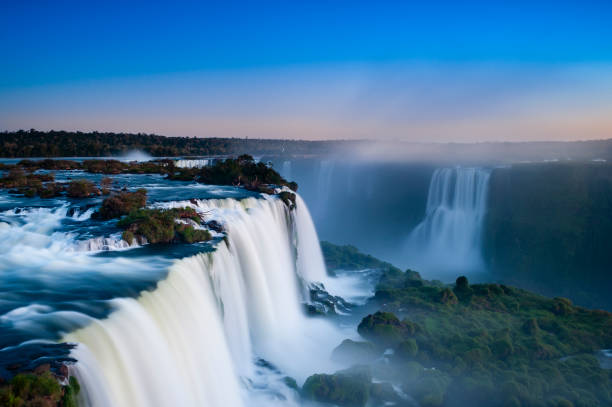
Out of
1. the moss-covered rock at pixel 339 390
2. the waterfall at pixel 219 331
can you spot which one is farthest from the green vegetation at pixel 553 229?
the moss-covered rock at pixel 339 390

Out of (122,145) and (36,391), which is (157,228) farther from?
(122,145)

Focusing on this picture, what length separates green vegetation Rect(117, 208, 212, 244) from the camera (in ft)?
38.7

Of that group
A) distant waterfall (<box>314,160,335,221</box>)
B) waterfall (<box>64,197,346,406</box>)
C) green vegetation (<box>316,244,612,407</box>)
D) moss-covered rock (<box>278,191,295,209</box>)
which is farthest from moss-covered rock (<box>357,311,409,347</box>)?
distant waterfall (<box>314,160,335,221</box>)

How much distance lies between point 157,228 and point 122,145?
48.5 metres

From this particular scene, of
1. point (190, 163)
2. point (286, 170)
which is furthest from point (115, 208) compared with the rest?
→ point (286, 170)

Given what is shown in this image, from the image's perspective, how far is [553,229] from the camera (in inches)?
1320

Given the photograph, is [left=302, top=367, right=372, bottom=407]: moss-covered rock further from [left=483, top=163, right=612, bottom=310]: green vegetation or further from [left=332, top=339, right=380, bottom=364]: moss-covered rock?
[left=483, top=163, right=612, bottom=310]: green vegetation

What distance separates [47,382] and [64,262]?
575 centimetres

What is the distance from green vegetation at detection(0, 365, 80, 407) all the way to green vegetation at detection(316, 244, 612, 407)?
8154mm

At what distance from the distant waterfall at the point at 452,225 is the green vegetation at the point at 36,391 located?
32588 millimetres

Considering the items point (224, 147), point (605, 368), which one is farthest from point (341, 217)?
point (605, 368)

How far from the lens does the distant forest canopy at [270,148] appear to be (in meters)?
47.2

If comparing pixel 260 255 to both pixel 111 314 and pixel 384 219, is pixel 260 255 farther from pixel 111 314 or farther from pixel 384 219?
pixel 384 219

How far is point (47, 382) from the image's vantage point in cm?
464
